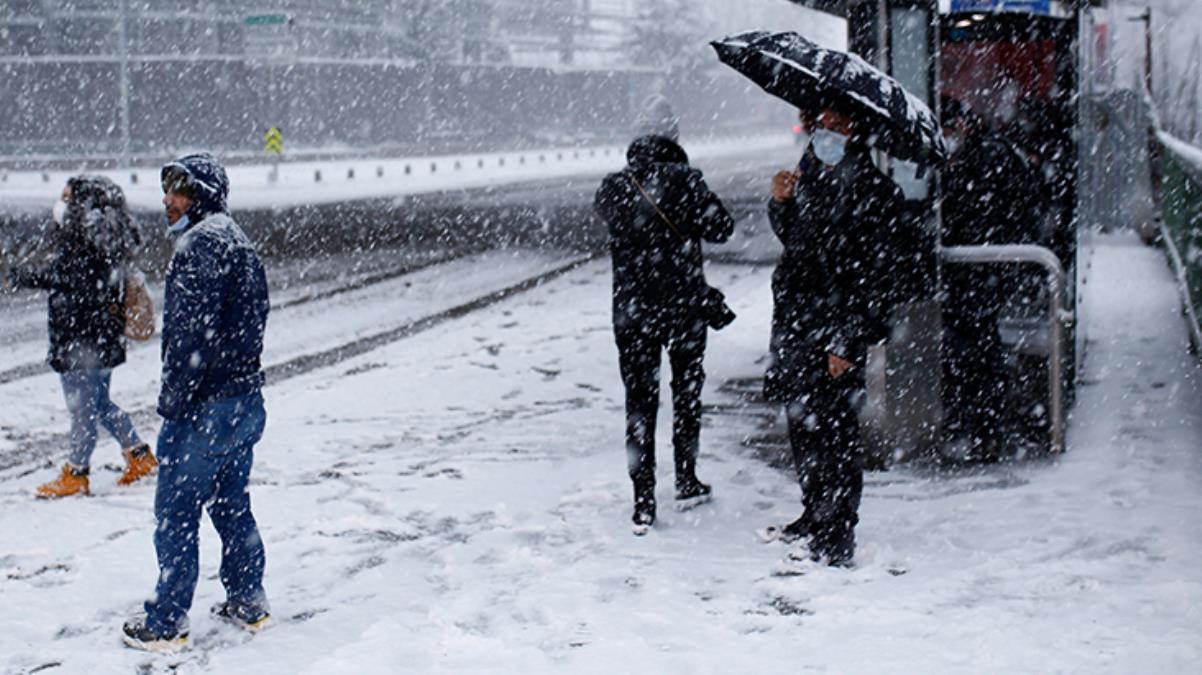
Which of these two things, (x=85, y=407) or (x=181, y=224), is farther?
(x=85, y=407)

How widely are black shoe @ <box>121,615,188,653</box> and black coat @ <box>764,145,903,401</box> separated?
251 cm

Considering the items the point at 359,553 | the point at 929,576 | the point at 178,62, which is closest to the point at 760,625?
the point at 929,576

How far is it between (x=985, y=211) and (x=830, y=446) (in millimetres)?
2581

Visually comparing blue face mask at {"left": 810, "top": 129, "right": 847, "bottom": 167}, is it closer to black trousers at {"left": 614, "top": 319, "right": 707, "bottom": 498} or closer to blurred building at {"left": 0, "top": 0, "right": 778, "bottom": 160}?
black trousers at {"left": 614, "top": 319, "right": 707, "bottom": 498}

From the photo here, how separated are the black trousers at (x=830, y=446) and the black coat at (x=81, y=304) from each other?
3.36m

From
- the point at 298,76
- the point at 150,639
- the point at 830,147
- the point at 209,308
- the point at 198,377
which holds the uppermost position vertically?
the point at 298,76

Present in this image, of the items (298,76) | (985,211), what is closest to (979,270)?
(985,211)

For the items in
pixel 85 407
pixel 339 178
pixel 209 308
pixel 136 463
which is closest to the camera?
pixel 209 308

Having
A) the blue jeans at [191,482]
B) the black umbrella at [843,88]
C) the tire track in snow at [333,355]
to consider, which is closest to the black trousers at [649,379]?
the black umbrella at [843,88]

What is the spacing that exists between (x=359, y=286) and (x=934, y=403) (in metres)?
9.39

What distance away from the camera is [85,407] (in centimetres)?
694

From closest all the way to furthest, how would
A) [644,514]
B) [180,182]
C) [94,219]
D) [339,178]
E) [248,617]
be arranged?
[180,182] → [248,617] → [644,514] → [94,219] → [339,178]

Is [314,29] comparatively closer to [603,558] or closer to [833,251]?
[603,558]

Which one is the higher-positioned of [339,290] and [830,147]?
[830,147]
